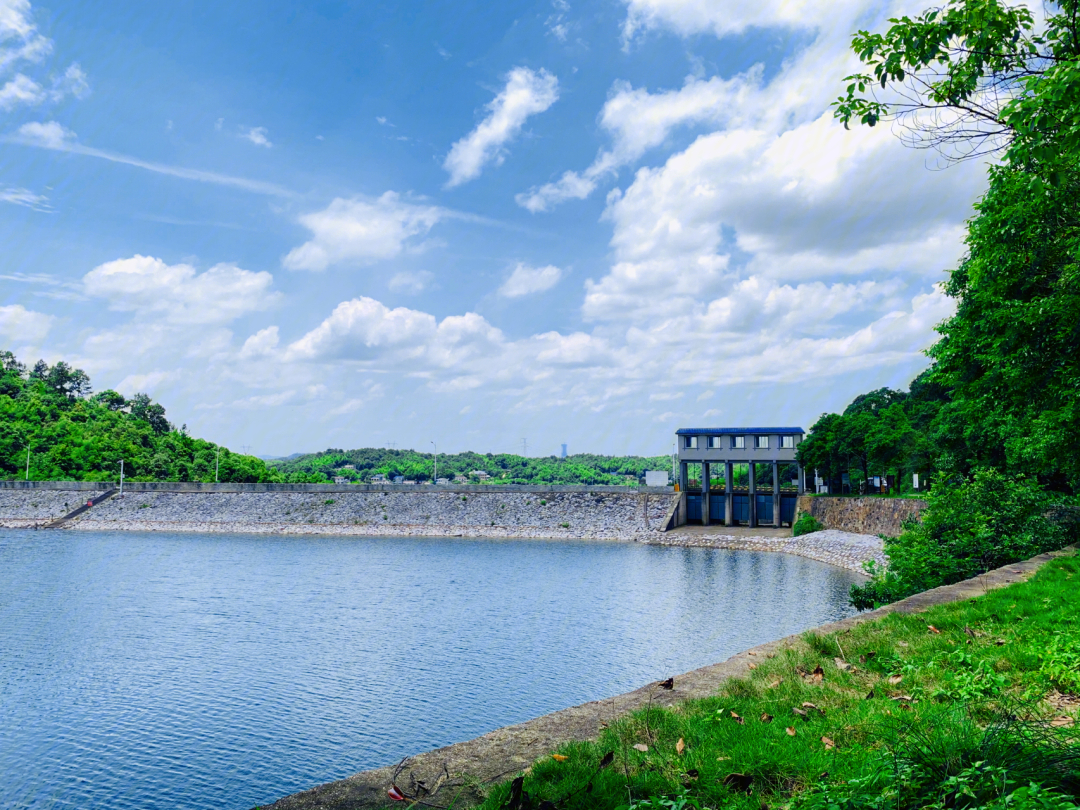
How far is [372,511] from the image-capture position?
7819 cm

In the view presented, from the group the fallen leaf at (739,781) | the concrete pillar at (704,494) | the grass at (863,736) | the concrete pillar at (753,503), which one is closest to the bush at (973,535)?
the grass at (863,736)

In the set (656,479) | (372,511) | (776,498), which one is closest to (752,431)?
(776,498)

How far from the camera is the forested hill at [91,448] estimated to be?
101 metres

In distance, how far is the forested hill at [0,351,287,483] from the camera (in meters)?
101

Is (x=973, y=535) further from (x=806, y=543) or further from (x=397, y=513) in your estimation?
(x=397, y=513)

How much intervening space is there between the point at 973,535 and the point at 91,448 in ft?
367

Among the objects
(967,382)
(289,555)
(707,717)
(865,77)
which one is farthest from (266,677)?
(289,555)

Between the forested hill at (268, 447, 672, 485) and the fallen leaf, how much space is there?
142131mm

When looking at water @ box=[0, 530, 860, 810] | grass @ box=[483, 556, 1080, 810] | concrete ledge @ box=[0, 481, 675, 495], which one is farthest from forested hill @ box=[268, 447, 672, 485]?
grass @ box=[483, 556, 1080, 810]

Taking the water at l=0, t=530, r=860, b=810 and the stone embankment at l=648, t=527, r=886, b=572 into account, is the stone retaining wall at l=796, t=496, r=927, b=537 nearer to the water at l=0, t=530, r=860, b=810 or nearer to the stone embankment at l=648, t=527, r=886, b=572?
the stone embankment at l=648, t=527, r=886, b=572

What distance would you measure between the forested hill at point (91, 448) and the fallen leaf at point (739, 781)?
10872 centimetres

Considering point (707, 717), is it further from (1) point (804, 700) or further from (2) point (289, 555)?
(2) point (289, 555)

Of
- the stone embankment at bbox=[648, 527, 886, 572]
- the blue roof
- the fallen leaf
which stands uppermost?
the blue roof

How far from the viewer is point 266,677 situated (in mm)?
20453
